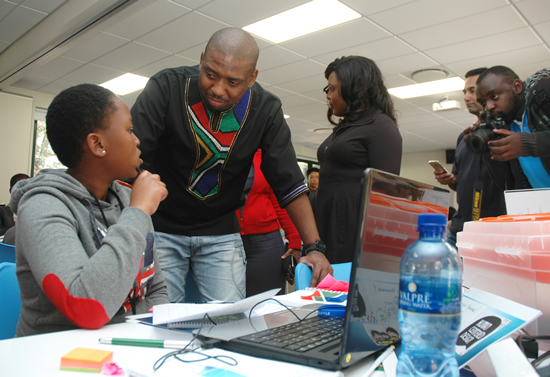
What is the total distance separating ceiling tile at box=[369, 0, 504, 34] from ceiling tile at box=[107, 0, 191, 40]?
1639mm

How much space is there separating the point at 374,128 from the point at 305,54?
9.34 ft

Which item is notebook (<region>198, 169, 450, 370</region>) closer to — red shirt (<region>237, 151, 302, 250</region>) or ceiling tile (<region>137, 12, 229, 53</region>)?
red shirt (<region>237, 151, 302, 250</region>)

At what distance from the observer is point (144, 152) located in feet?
4.29

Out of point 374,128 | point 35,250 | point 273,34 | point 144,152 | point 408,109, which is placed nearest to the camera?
point 35,250

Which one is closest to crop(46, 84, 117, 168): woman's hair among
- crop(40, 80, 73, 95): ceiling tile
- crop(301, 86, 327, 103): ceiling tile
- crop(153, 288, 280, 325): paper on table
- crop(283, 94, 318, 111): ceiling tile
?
crop(153, 288, 280, 325): paper on table

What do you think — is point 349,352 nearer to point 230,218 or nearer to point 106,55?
point 230,218

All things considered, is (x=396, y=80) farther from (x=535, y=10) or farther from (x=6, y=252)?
(x=6, y=252)

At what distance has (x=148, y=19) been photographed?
11.7 feet

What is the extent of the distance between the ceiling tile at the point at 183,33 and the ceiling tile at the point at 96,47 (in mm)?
248

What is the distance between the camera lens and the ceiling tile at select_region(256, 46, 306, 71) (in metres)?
4.21

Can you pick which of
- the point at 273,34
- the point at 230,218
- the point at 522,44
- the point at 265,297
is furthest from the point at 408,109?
the point at 265,297

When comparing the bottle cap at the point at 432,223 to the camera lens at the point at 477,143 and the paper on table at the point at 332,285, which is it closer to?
the paper on table at the point at 332,285

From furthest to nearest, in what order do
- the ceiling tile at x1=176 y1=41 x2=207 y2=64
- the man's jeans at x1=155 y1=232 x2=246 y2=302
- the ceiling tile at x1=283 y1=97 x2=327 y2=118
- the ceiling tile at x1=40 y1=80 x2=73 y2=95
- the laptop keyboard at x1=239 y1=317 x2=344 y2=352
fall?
1. the ceiling tile at x1=283 y1=97 x2=327 y2=118
2. the ceiling tile at x1=40 y1=80 x2=73 y2=95
3. the ceiling tile at x1=176 y1=41 x2=207 y2=64
4. the man's jeans at x1=155 y1=232 x2=246 y2=302
5. the laptop keyboard at x1=239 y1=317 x2=344 y2=352

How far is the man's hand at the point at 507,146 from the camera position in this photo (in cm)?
145
